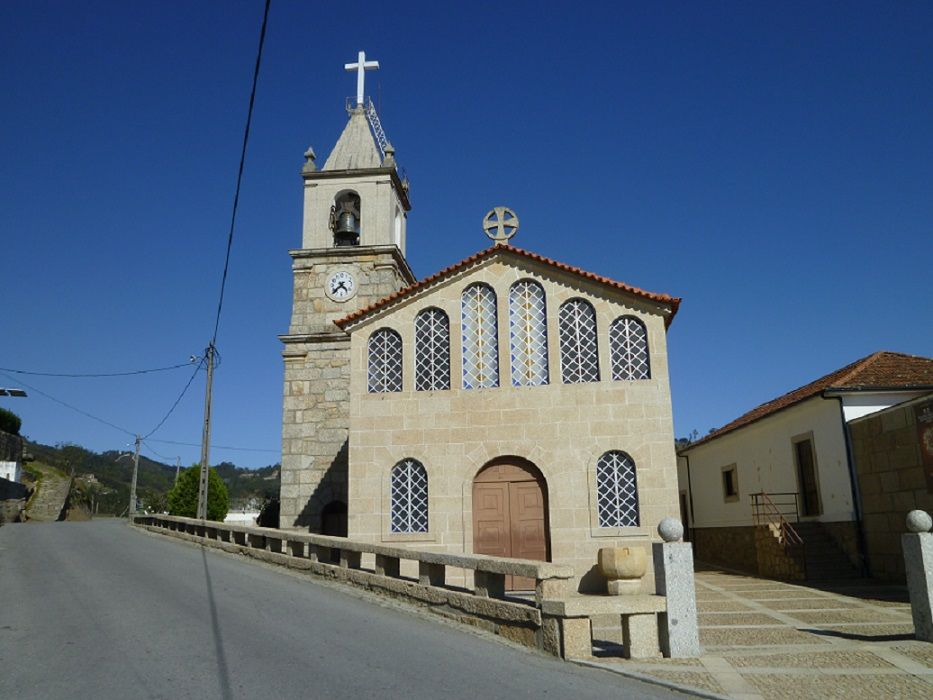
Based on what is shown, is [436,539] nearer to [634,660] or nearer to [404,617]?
[404,617]

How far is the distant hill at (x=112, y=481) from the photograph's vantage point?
66669 mm

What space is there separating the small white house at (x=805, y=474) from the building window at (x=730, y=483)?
32 mm

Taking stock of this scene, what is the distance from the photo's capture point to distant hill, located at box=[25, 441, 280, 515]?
6667cm

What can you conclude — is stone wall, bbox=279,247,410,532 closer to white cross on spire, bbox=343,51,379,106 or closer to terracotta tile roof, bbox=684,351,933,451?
white cross on spire, bbox=343,51,379,106

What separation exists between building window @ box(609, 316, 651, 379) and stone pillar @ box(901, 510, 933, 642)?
245 inches

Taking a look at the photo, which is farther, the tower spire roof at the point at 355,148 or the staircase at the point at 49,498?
the staircase at the point at 49,498

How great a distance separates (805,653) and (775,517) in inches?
480

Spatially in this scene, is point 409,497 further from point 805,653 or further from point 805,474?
point 805,474

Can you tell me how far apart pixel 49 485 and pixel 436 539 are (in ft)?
140

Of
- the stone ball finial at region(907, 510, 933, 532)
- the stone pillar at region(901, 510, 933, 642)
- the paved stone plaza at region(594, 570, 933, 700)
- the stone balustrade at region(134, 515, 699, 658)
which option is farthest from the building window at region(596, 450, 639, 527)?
the stone ball finial at region(907, 510, 933, 532)

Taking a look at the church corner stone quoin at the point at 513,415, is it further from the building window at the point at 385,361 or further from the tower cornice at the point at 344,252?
the tower cornice at the point at 344,252

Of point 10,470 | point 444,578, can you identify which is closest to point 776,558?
point 444,578

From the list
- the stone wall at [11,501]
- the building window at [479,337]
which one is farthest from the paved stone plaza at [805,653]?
the stone wall at [11,501]

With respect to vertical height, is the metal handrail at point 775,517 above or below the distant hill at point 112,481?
below
